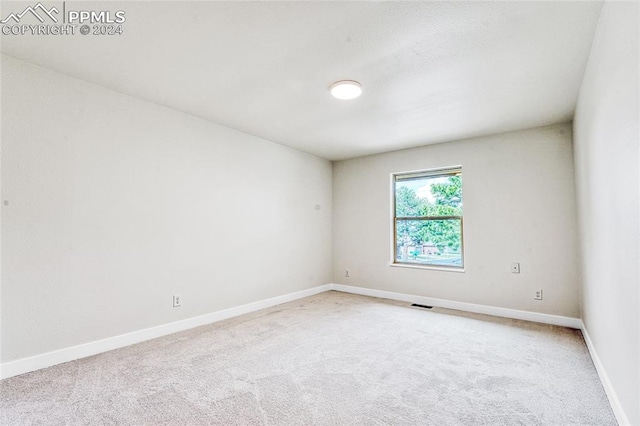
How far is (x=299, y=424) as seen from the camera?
176 centimetres

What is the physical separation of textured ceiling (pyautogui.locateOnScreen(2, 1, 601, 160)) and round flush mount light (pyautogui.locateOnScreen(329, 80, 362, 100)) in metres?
0.07

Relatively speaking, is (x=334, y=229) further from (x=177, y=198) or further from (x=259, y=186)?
(x=177, y=198)

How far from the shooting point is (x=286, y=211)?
4.80 meters

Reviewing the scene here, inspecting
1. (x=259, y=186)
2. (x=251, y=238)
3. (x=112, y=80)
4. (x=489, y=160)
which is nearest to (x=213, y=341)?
(x=251, y=238)

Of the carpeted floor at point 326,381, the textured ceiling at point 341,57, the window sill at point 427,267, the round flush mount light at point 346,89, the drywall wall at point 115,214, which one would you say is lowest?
the carpeted floor at point 326,381

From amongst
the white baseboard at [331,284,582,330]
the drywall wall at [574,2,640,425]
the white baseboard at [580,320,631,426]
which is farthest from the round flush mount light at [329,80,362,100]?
the white baseboard at [331,284,582,330]

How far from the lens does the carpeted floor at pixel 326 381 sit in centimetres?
184

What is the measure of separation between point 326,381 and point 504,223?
3.10 metres

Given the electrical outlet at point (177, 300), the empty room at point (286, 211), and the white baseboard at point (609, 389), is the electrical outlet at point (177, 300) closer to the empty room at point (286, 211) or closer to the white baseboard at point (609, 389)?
the empty room at point (286, 211)

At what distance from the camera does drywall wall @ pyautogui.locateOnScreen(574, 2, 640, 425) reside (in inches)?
55.8

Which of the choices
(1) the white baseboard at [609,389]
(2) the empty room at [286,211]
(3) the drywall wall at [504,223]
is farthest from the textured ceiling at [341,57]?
(1) the white baseboard at [609,389]

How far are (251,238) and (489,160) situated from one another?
10.9 feet

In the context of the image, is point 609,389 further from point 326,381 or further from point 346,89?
point 346,89

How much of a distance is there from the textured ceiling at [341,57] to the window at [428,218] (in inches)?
48.5
